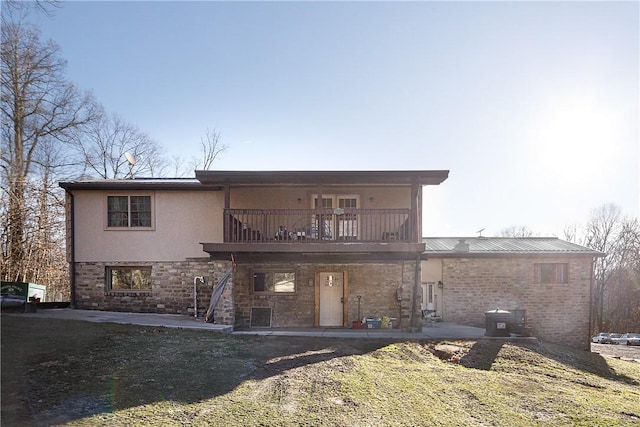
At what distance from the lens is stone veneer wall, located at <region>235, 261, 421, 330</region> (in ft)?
38.7

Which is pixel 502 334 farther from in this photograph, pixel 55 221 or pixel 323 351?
pixel 55 221

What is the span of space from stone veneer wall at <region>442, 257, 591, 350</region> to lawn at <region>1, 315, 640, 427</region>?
5.67 m

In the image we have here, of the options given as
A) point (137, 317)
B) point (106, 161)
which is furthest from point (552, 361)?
point (106, 161)

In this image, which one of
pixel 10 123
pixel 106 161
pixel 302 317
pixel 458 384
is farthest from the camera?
pixel 106 161

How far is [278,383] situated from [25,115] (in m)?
18.3

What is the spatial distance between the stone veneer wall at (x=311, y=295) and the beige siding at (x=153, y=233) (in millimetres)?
1934

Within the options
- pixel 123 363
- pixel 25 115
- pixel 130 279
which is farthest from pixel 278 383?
pixel 25 115

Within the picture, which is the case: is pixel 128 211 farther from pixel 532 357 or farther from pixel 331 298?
pixel 532 357

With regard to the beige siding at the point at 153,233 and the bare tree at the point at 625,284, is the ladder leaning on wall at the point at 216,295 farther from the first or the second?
→ the bare tree at the point at 625,284

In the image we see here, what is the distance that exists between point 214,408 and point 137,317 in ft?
25.1

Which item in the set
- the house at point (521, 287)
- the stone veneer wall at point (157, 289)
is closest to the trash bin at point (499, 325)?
the house at point (521, 287)

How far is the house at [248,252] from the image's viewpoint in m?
10.8

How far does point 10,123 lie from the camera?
53.8 feet

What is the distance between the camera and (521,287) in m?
14.7
